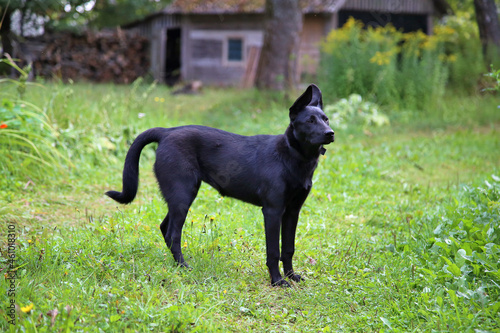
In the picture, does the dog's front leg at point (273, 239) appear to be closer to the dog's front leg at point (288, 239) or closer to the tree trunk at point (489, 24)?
the dog's front leg at point (288, 239)

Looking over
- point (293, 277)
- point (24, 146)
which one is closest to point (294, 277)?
point (293, 277)

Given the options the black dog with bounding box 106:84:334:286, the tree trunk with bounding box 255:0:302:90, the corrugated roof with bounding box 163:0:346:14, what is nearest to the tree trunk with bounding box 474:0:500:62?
the tree trunk with bounding box 255:0:302:90

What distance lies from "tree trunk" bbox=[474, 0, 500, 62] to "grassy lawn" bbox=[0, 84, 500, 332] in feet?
15.8

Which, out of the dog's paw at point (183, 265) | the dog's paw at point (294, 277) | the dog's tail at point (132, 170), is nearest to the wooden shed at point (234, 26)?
the dog's tail at point (132, 170)

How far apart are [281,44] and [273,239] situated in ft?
28.0

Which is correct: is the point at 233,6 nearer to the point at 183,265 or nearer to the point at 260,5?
the point at 260,5

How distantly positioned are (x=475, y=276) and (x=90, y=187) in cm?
412

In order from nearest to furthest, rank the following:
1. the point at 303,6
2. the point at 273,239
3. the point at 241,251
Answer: the point at 273,239
the point at 241,251
the point at 303,6

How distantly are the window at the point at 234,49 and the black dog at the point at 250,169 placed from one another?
15593 millimetres

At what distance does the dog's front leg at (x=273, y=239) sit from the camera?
3266mm

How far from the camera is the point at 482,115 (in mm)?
9672

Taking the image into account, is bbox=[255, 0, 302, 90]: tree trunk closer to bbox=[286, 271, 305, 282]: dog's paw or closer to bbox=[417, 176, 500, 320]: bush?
bbox=[417, 176, 500, 320]: bush

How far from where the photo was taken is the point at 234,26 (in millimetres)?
18328

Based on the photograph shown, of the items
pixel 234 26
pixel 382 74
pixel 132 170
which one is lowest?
pixel 132 170
